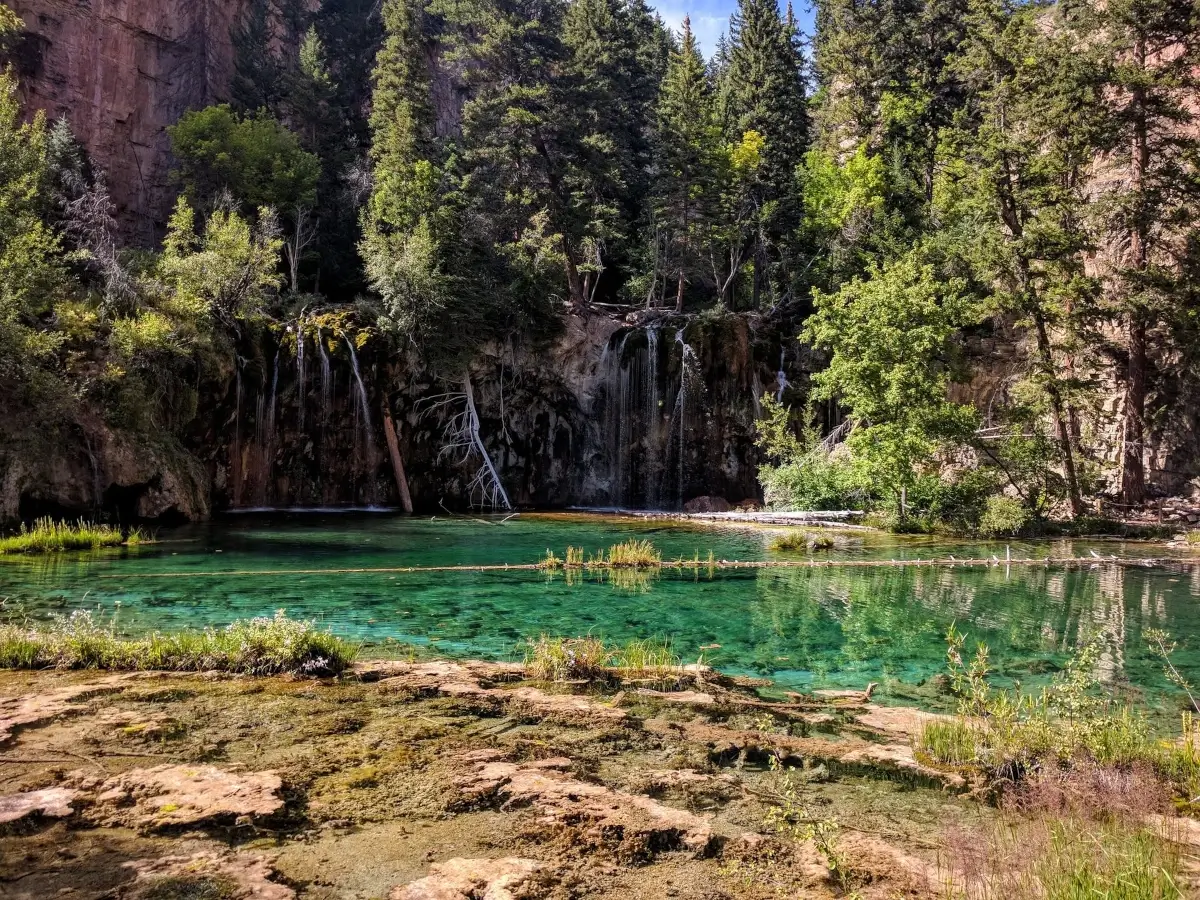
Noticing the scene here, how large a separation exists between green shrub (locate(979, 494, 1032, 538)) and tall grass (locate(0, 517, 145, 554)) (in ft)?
70.4

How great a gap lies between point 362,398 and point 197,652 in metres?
23.5

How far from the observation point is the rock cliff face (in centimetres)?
3741

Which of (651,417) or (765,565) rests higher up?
(651,417)

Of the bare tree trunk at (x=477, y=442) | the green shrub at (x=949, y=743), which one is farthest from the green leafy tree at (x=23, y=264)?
the green shrub at (x=949, y=743)

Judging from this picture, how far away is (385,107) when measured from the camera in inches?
1400

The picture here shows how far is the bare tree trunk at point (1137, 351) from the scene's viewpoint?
23.8 meters

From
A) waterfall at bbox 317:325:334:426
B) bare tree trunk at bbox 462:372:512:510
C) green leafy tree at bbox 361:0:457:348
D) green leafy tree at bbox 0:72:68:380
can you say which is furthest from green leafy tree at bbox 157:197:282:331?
bare tree trunk at bbox 462:372:512:510

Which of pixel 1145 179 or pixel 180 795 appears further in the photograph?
pixel 1145 179

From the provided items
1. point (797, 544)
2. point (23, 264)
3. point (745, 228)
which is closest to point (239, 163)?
point (23, 264)

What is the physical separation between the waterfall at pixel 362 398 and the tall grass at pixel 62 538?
11759 millimetres

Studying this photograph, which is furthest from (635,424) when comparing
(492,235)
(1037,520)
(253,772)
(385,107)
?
(253,772)

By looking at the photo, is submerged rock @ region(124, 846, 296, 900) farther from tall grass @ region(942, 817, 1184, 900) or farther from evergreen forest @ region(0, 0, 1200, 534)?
evergreen forest @ region(0, 0, 1200, 534)

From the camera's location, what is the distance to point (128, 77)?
40.4 meters

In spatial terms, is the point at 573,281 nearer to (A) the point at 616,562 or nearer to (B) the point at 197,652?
(A) the point at 616,562
